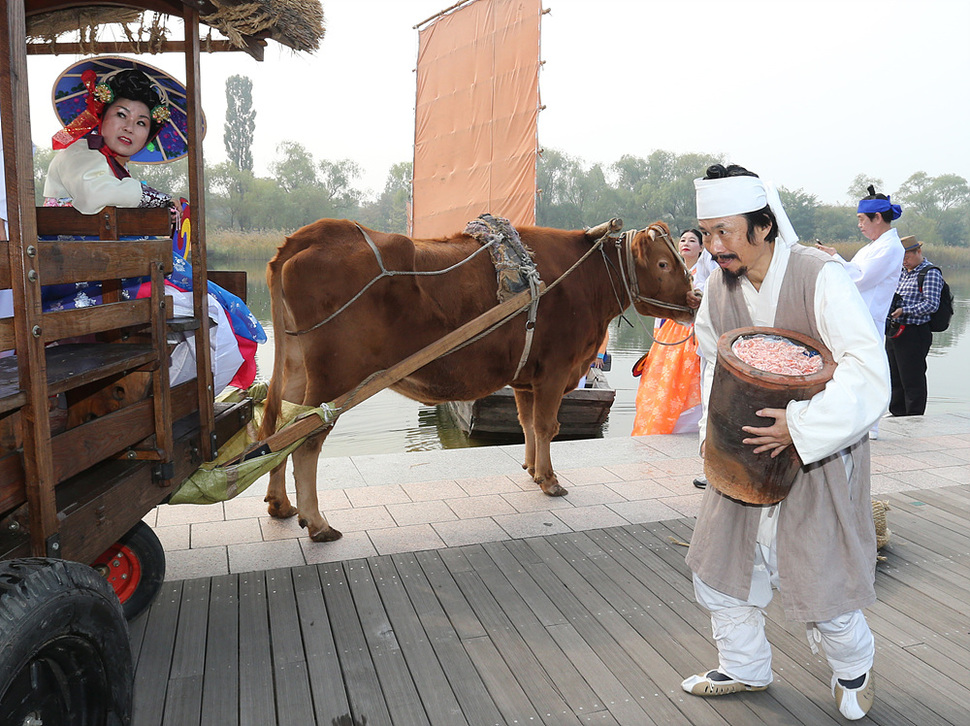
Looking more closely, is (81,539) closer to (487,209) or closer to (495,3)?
(487,209)

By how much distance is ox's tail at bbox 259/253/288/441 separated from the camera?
11.8 feet

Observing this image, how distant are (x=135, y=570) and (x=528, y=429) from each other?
2.65 metres

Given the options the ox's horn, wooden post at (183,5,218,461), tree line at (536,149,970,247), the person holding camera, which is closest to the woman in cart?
wooden post at (183,5,218,461)

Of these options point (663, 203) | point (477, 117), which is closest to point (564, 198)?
point (663, 203)

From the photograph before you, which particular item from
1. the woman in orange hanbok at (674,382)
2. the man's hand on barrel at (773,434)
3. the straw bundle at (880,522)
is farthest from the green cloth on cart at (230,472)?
the woman in orange hanbok at (674,382)

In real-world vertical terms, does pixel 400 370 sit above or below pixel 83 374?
below

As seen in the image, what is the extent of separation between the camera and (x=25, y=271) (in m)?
1.56

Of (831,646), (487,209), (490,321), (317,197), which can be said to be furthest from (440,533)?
(317,197)

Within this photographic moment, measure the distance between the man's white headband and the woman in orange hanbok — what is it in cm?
382

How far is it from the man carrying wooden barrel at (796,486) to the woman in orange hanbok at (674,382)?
3.73 metres

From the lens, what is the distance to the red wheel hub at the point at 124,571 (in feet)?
9.16

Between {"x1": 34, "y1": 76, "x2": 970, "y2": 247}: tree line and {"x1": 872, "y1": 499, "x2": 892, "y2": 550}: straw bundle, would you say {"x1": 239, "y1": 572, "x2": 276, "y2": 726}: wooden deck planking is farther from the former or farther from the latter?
{"x1": 34, "y1": 76, "x2": 970, "y2": 247}: tree line

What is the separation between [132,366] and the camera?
6.91 feet

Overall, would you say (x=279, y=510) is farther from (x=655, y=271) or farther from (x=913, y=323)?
(x=913, y=323)
